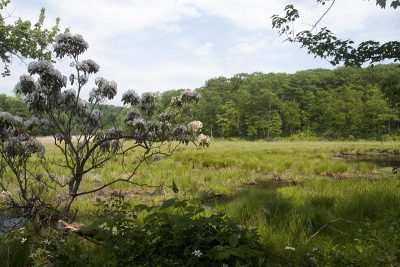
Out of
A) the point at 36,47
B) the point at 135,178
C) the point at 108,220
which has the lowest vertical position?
the point at 135,178

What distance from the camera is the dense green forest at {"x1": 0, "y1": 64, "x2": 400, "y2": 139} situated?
7775 centimetres

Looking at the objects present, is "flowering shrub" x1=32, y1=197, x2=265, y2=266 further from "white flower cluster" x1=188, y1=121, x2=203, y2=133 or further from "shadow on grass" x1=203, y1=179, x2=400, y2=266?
"white flower cluster" x1=188, y1=121, x2=203, y2=133

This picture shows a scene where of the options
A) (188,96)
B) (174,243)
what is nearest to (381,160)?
(188,96)

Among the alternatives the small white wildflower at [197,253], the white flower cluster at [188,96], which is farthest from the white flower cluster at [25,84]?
the small white wildflower at [197,253]

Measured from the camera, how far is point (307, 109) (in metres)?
98.7

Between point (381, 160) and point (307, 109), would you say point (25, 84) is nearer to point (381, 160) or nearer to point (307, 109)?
point (381, 160)

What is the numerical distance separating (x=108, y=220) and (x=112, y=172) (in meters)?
11.2

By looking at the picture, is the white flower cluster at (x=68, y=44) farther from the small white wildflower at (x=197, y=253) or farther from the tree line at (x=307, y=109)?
the tree line at (x=307, y=109)

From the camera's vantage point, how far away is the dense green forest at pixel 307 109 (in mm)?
77750

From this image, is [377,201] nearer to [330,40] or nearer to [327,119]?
[330,40]

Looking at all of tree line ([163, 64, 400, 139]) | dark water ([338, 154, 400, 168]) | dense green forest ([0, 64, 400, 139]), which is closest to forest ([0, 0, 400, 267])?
dark water ([338, 154, 400, 168])

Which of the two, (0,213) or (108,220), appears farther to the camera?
(0,213)

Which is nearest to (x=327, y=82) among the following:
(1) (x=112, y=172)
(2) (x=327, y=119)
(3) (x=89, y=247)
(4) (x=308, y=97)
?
(4) (x=308, y=97)

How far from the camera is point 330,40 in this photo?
7.12 metres
